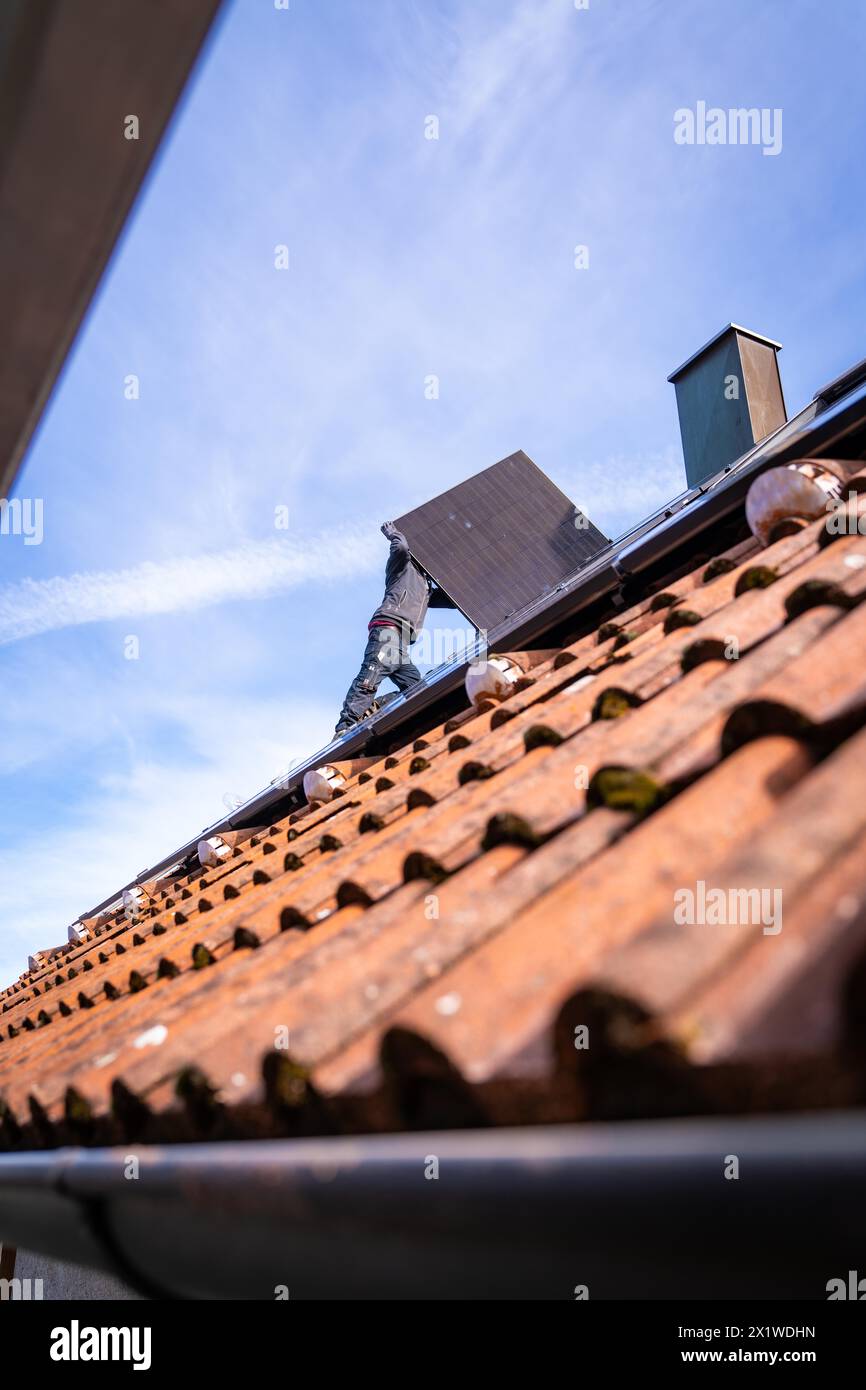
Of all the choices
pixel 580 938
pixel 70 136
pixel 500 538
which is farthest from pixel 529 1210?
pixel 500 538

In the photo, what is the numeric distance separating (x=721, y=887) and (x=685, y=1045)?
21 centimetres

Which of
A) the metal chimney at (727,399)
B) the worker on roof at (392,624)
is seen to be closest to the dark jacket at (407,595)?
the worker on roof at (392,624)

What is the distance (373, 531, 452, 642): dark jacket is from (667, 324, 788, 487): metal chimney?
2364 mm

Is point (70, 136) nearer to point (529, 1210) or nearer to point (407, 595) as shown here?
point (529, 1210)

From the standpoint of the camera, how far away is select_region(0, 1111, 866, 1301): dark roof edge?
757 millimetres

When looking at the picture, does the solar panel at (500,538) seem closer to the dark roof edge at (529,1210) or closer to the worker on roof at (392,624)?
the worker on roof at (392,624)

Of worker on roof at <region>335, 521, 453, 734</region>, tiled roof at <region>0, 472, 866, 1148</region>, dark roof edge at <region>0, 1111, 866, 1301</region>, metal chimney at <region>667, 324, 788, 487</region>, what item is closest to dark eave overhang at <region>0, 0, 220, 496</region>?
tiled roof at <region>0, 472, 866, 1148</region>

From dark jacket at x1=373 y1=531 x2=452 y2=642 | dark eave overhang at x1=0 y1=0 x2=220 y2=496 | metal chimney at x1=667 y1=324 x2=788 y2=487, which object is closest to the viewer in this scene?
dark eave overhang at x1=0 y1=0 x2=220 y2=496

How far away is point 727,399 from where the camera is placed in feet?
24.2

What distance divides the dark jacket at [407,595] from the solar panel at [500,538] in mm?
341

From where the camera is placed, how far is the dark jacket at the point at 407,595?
27.8ft

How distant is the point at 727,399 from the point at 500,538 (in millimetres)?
1998

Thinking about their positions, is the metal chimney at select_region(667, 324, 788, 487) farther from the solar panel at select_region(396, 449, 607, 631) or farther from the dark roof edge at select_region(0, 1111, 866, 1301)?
the dark roof edge at select_region(0, 1111, 866, 1301)
